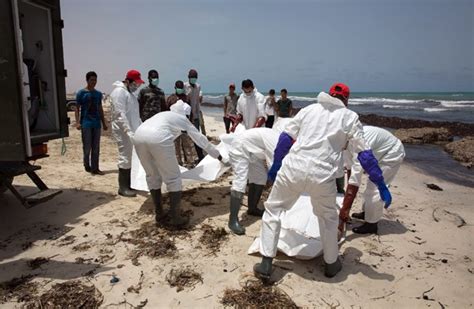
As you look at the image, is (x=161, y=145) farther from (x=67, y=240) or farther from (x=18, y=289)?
(x=18, y=289)

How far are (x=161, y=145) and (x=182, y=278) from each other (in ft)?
5.23

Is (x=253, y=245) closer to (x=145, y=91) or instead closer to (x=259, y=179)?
(x=259, y=179)

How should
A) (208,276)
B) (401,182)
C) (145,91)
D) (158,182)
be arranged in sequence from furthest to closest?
(401,182) < (145,91) < (158,182) < (208,276)

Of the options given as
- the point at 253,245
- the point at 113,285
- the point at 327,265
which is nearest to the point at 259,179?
the point at 253,245

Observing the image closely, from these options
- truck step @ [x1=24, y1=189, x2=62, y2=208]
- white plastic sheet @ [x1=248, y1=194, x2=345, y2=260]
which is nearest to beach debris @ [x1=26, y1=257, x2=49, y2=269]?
truck step @ [x1=24, y1=189, x2=62, y2=208]

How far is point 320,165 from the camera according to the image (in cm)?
301

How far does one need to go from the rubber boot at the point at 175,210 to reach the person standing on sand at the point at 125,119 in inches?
56.0

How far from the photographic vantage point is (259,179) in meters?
4.75

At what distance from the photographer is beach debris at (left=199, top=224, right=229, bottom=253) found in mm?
3925

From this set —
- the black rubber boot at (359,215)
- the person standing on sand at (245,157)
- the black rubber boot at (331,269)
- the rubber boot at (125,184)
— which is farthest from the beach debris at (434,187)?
the rubber boot at (125,184)

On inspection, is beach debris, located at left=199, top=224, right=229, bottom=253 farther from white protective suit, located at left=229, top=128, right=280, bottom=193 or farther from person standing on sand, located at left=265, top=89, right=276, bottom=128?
person standing on sand, located at left=265, top=89, right=276, bottom=128

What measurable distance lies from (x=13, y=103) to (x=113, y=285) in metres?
2.11

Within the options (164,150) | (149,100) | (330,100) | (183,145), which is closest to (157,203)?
(164,150)

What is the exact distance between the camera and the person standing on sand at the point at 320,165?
3.04 m
